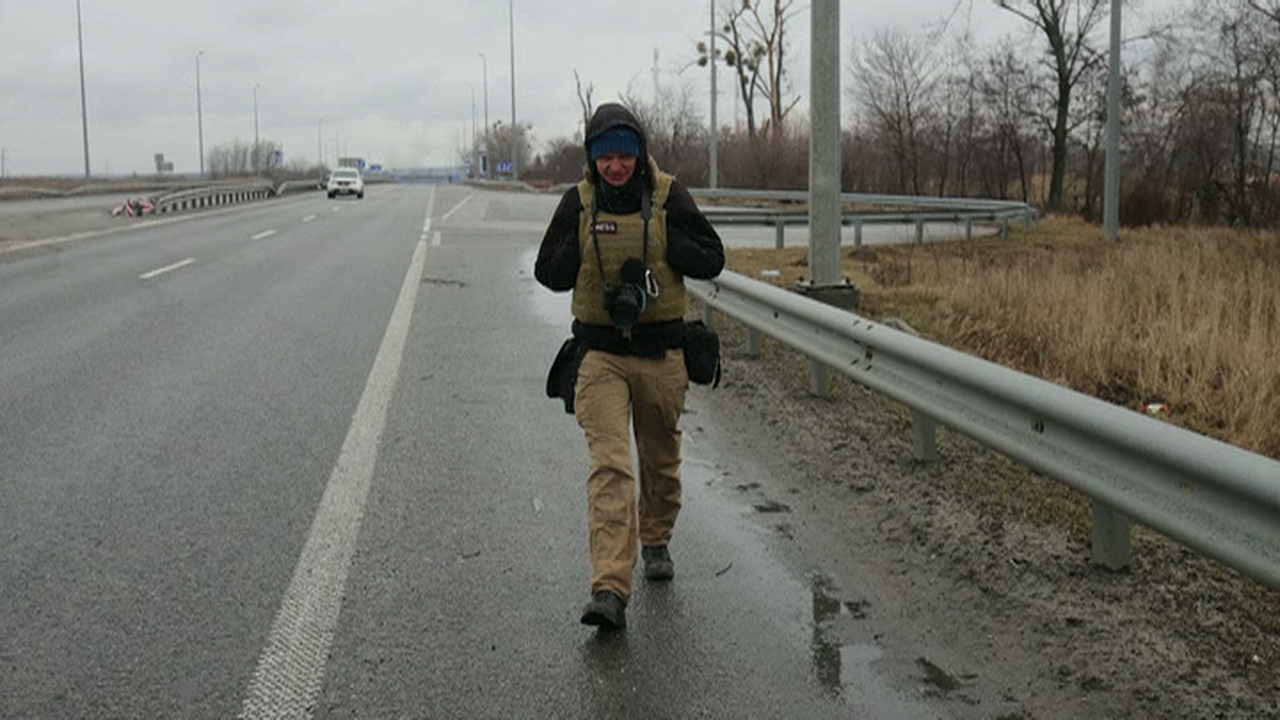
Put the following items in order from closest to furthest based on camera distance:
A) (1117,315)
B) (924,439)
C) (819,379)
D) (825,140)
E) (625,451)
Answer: (625,451), (924,439), (819,379), (825,140), (1117,315)

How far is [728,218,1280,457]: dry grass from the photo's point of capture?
890cm

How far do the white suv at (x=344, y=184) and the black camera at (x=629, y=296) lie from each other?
58191mm

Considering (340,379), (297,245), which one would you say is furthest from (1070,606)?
(297,245)

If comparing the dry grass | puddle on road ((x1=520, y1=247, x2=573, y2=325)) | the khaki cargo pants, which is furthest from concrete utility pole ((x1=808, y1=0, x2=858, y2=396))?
the khaki cargo pants

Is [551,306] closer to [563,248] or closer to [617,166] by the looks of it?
[563,248]

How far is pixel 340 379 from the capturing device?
30.8 feet

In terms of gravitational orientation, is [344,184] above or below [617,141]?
above

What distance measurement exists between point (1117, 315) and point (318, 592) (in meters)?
9.57

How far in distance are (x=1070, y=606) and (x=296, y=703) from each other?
2.62 metres

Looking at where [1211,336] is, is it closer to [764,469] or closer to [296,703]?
[764,469]

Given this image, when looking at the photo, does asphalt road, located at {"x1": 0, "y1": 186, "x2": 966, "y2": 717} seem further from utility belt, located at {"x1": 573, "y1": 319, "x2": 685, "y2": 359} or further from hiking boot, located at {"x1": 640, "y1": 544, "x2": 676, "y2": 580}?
utility belt, located at {"x1": 573, "y1": 319, "x2": 685, "y2": 359}

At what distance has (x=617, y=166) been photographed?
453 centimetres

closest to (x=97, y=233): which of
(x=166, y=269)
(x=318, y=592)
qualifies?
(x=166, y=269)

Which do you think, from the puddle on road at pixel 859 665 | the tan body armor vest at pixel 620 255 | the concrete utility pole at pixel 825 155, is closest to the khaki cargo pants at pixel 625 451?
the tan body armor vest at pixel 620 255
